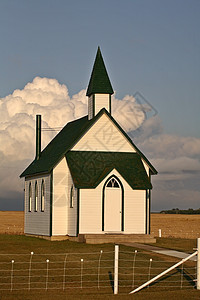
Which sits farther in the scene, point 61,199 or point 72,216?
point 61,199

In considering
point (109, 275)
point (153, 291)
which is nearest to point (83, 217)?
point (109, 275)

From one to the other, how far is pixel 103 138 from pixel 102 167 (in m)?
2.10

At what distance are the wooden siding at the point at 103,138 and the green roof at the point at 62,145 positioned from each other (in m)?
0.29

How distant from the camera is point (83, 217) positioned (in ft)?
121

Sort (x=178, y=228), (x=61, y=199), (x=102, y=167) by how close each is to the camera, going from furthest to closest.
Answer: (x=178, y=228), (x=61, y=199), (x=102, y=167)

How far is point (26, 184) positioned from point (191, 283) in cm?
2575

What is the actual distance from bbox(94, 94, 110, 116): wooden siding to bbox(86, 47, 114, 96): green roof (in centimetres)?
27

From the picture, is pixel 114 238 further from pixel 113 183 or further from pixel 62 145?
pixel 62 145

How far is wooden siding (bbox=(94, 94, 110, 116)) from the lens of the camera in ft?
131

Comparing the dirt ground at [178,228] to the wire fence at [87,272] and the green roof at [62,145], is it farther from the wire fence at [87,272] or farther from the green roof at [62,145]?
the wire fence at [87,272]

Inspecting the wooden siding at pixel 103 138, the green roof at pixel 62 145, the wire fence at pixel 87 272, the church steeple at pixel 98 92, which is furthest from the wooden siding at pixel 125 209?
the wire fence at pixel 87 272

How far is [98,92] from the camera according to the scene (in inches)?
1582

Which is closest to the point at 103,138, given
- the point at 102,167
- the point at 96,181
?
Answer: the point at 102,167

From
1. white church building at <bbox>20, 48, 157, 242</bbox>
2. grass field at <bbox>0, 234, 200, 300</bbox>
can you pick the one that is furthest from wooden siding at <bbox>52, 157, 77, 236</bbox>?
grass field at <bbox>0, 234, 200, 300</bbox>
